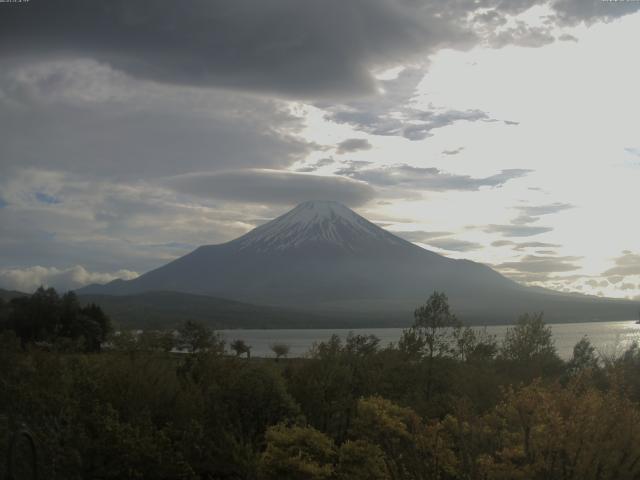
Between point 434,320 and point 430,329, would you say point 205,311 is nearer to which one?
point 430,329

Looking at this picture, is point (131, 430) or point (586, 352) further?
point (586, 352)

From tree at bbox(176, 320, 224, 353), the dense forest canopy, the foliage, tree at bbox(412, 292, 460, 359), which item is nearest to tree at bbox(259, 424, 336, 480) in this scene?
the dense forest canopy

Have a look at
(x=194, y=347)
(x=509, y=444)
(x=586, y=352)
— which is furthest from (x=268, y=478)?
(x=194, y=347)

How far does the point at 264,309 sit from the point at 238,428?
161 meters

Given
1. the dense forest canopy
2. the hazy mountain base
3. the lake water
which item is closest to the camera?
the dense forest canopy

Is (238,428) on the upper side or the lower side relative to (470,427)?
lower

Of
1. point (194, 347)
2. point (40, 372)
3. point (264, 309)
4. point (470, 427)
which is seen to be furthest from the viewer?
point (264, 309)

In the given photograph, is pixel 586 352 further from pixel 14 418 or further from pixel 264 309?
pixel 264 309

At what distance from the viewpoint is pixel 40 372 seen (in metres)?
16.0

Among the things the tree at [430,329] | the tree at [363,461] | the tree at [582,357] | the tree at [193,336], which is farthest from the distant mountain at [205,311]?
the tree at [363,461]

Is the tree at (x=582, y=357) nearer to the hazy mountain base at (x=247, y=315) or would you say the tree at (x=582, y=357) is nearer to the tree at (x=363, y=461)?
the tree at (x=363, y=461)

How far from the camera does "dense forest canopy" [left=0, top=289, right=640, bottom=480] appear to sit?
8617 mm

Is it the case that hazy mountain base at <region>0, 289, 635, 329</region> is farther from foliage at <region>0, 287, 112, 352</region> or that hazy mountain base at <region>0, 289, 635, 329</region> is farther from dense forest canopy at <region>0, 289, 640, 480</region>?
dense forest canopy at <region>0, 289, 640, 480</region>

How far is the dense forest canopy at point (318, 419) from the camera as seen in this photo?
28.3 feet
